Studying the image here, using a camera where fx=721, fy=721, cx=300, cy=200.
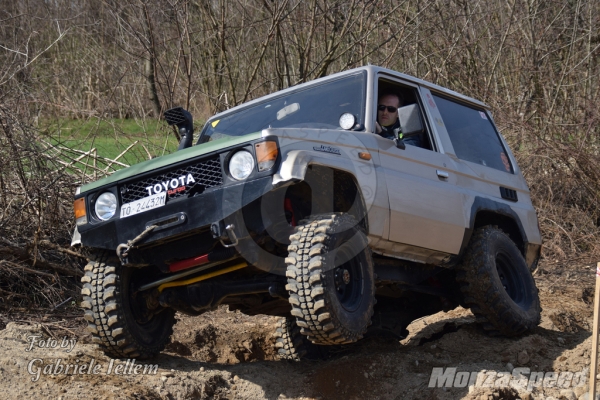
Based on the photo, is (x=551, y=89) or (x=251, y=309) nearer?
(x=251, y=309)

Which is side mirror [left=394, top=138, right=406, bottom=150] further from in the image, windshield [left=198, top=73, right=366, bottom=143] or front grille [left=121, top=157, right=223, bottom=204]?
front grille [left=121, top=157, right=223, bottom=204]

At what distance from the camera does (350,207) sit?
4539mm

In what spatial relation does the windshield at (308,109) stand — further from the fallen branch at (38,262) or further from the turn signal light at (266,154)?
the fallen branch at (38,262)

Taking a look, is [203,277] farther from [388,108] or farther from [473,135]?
[473,135]

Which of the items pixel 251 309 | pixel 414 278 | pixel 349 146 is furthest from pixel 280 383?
pixel 349 146

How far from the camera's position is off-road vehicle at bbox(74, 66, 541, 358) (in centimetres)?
393

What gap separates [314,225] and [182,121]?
180cm

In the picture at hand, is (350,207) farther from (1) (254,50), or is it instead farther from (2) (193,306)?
(1) (254,50)

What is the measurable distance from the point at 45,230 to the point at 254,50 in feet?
15.3

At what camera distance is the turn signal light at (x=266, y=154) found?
12.6 feet

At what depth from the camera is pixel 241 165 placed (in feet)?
12.9

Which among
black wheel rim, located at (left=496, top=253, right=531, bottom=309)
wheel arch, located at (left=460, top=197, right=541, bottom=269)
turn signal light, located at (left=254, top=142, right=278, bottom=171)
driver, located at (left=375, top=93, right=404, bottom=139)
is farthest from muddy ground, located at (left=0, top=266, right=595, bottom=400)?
driver, located at (left=375, top=93, right=404, bottom=139)

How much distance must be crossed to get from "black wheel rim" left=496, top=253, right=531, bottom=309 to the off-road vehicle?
11 mm

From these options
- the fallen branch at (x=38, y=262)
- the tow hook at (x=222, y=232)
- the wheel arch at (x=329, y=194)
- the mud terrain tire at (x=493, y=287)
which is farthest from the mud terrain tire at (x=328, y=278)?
the fallen branch at (x=38, y=262)
